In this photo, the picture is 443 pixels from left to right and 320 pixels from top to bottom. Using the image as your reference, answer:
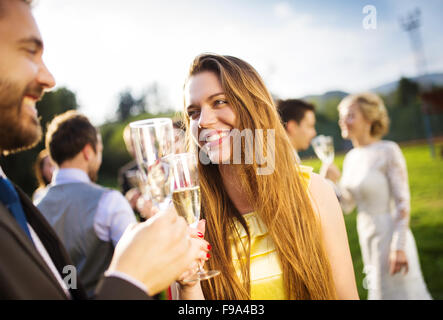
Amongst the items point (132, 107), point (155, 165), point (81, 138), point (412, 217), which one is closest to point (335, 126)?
point (412, 217)

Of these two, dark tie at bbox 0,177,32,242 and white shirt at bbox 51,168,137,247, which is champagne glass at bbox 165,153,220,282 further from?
white shirt at bbox 51,168,137,247

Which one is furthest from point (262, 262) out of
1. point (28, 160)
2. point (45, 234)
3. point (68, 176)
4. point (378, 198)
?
point (28, 160)

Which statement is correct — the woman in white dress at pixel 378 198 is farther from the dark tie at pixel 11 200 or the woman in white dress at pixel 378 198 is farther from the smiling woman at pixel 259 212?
the dark tie at pixel 11 200

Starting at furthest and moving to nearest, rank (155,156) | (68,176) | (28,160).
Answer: (28,160) → (68,176) → (155,156)

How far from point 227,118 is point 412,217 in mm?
11601

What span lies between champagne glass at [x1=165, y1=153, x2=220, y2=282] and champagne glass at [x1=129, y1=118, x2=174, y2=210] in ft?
0.15

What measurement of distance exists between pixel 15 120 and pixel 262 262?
1.47m

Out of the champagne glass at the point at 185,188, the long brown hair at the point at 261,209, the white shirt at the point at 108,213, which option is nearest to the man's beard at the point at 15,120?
the champagne glass at the point at 185,188

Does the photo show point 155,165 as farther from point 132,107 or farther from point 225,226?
point 132,107

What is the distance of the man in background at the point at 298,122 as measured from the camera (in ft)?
13.7

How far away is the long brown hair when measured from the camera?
1841 mm

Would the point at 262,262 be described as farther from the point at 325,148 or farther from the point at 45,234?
the point at 325,148

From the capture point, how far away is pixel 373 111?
4316mm

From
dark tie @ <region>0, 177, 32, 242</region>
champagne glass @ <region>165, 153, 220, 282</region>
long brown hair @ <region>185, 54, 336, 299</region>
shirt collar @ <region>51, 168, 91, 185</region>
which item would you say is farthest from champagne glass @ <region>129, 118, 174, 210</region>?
shirt collar @ <region>51, 168, 91, 185</region>
